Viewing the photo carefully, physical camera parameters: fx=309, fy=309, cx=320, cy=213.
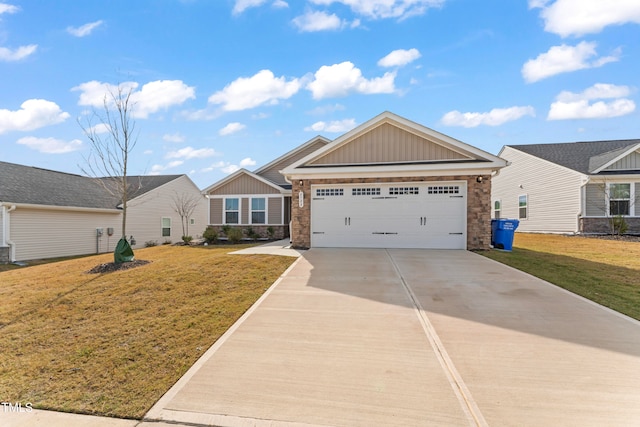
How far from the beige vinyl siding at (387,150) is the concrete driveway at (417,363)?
6.37 m

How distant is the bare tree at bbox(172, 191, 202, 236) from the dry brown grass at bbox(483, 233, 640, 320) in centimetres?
2118

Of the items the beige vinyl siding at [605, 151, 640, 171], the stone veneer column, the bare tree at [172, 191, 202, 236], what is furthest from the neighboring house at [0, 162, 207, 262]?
the beige vinyl siding at [605, 151, 640, 171]

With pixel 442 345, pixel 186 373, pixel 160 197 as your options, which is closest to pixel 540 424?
pixel 442 345

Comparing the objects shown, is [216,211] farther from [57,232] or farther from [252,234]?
[57,232]

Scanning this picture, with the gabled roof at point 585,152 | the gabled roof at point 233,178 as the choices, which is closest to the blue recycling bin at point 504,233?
the gabled roof at point 585,152

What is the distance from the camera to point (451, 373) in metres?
3.34

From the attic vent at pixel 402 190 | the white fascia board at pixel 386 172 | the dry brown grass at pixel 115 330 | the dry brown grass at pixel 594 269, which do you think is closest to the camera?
the dry brown grass at pixel 115 330

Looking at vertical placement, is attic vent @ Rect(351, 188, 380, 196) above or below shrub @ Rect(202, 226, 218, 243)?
above

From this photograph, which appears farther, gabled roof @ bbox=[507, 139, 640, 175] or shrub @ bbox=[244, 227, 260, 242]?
shrub @ bbox=[244, 227, 260, 242]

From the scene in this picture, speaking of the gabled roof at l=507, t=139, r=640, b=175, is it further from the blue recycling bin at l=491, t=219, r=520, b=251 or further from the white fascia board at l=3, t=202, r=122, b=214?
the white fascia board at l=3, t=202, r=122, b=214

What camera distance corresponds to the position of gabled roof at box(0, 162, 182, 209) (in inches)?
591

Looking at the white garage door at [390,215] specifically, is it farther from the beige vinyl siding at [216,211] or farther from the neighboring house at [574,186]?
the neighboring house at [574,186]

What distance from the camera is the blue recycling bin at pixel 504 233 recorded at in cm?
1130

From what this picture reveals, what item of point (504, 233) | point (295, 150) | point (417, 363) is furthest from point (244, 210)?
point (417, 363)
